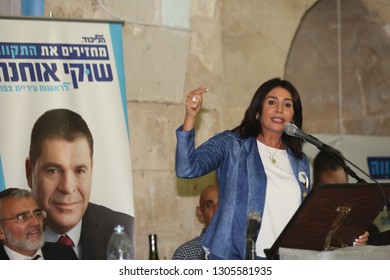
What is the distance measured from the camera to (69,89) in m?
5.32

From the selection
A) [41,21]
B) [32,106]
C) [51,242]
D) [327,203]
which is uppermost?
[41,21]

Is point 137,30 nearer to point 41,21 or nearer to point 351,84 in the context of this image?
point 41,21

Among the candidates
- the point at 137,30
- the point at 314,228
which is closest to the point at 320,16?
the point at 137,30

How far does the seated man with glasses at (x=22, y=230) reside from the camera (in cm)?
472

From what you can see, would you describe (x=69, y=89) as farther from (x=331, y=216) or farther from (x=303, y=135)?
(x=331, y=216)

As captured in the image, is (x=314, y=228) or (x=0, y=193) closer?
(x=314, y=228)

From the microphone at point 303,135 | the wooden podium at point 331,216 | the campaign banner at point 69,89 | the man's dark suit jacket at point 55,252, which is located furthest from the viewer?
the campaign banner at point 69,89

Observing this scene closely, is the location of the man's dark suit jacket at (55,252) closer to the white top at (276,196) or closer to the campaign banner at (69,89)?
the campaign banner at (69,89)

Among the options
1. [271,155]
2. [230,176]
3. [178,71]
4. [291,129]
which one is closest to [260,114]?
[271,155]

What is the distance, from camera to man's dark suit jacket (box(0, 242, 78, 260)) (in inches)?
189

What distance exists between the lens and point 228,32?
6.70m

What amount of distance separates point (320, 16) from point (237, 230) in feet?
13.9

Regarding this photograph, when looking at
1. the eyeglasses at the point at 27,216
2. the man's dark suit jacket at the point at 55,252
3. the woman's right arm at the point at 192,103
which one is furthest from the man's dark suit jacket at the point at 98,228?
the woman's right arm at the point at 192,103

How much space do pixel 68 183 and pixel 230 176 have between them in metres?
1.42
